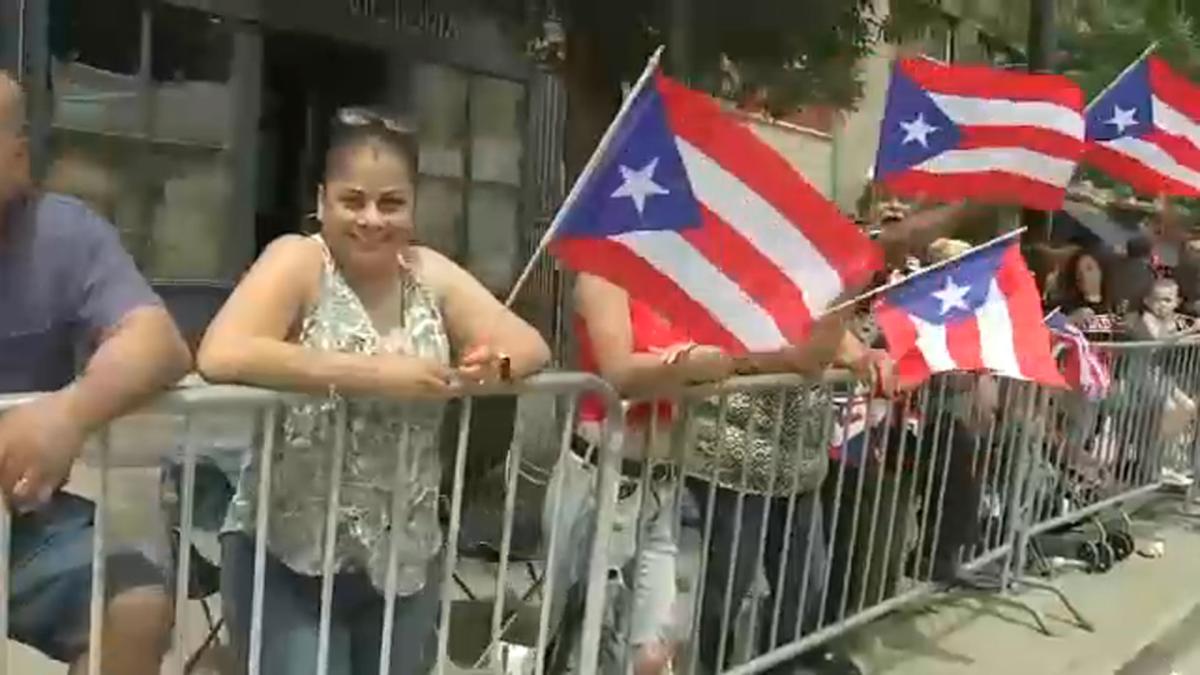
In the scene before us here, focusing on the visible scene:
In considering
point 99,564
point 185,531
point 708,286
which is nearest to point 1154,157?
point 708,286

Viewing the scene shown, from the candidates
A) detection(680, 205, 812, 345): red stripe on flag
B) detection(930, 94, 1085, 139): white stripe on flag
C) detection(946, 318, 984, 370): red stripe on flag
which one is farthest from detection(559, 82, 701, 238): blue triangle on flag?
detection(930, 94, 1085, 139): white stripe on flag

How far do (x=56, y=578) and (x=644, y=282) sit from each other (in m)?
1.68

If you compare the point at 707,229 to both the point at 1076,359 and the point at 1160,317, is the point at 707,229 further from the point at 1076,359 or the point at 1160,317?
the point at 1160,317

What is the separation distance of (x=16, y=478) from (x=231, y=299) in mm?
702

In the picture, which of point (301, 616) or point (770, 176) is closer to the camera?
point (301, 616)

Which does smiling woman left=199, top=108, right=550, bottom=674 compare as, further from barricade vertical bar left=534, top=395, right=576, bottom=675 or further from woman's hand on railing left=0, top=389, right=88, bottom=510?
barricade vertical bar left=534, top=395, right=576, bottom=675

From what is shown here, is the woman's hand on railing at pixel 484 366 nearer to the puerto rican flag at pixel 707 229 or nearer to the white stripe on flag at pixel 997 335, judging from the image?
the puerto rican flag at pixel 707 229

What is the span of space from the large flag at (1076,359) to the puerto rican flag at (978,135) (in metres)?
1.05

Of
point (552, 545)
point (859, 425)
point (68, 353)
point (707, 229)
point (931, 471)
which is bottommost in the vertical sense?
point (931, 471)

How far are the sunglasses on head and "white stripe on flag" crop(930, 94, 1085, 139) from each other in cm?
339

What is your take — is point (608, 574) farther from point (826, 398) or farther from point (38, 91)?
point (38, 91)

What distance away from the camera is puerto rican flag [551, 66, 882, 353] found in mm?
4023

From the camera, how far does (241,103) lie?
12742 mm

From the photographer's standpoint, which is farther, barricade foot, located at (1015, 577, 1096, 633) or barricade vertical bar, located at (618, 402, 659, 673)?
barricade foot, located at (1015, 577, 1096, 633)
